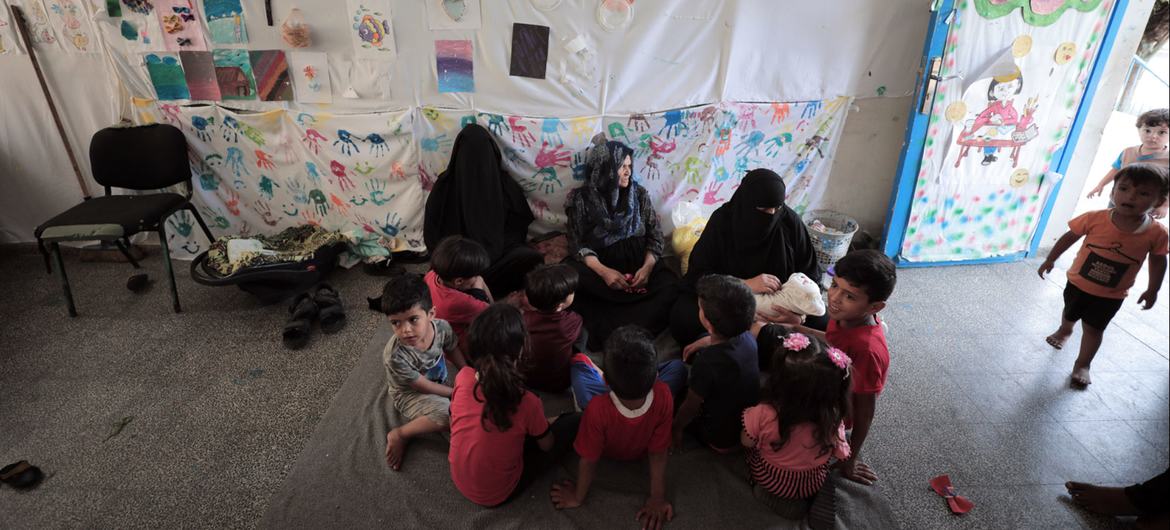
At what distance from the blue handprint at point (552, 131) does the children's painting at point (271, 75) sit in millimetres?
1418

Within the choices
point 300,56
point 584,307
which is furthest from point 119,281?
point 584,307

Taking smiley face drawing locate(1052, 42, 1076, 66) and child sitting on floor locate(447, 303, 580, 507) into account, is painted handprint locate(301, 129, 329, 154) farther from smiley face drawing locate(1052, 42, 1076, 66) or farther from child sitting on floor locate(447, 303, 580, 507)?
smiley face drawing locate(1052, 42, 1076, 66)

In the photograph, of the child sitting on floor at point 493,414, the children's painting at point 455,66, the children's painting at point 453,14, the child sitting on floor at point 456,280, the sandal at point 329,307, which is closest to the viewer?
the child sitting on floor at point 493,414

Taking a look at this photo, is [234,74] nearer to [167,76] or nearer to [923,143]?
[167,76]

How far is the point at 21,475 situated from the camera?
6.05 feet

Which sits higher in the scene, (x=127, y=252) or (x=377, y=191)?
(x=377, y=191)

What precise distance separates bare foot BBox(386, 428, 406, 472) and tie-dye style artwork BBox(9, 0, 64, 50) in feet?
9.99

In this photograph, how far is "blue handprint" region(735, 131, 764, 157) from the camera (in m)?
3.17

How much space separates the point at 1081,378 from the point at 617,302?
205 cm

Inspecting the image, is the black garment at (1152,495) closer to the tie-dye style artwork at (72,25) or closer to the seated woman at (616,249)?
the seated woman at (616,249)

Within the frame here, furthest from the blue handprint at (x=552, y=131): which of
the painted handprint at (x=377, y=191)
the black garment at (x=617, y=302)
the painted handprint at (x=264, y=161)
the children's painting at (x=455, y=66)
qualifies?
the painted handprint at (x=264, y=161)

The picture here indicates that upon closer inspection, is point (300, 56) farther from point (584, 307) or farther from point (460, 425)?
point (460, 425)

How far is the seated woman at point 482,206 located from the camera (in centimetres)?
291

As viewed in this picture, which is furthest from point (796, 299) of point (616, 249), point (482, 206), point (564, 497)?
point (482, 206)
